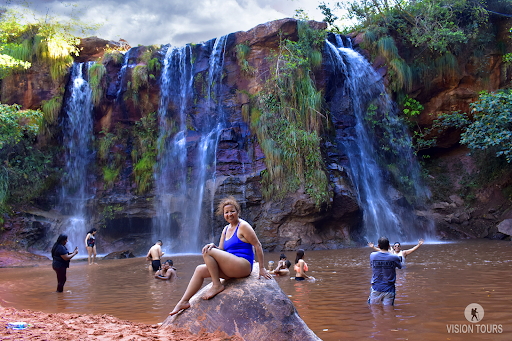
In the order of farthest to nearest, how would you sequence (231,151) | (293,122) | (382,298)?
(231,151)
(293,122)
(382,298)

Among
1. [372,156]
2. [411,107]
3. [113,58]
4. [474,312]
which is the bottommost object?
[474,312]

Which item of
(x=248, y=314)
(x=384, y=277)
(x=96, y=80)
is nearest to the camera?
(x=248, y=314)

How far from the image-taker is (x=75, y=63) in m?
19.5

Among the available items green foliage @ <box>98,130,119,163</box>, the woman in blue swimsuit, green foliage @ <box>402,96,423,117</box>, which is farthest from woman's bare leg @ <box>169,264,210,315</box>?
green foliage @ <box>402,96,423,117</box>

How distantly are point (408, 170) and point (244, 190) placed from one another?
9297mm

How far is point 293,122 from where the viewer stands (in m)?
16.3

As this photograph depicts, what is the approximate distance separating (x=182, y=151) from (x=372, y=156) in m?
9.69

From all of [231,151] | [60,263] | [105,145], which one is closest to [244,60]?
[231,151]

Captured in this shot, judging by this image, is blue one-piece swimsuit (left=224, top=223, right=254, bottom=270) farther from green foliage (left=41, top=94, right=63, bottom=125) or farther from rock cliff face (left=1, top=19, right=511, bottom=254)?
green foliage (left=41, top=94, right=63, bottom=125)

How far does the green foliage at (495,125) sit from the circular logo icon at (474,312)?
12.1 meters

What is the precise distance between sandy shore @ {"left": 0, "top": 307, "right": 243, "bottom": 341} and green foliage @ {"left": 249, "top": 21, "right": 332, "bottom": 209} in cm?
1143

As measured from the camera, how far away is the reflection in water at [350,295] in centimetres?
419

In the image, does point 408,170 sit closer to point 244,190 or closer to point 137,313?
point 244,190

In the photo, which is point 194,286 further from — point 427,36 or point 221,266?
point 427,36
